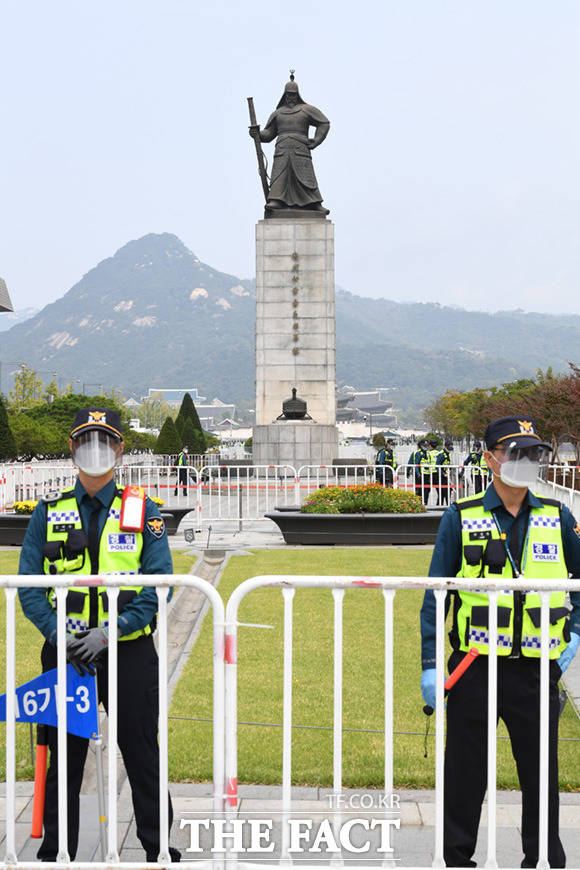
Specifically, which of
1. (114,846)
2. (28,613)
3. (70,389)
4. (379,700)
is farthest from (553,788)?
(70,389)

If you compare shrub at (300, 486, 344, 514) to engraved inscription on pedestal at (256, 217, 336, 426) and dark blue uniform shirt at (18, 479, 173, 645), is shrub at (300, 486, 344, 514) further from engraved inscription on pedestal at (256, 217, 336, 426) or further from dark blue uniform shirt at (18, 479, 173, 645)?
engraved inscription on pedestal at (256, 217, 336, 426)

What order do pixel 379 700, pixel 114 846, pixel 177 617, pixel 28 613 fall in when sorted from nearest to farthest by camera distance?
pixel 114 846 < pixel 28 613 < pixel 379 700 < pixel 177 617

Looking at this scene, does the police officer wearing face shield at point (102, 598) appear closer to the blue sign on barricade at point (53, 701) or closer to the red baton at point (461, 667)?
the blue sign on barricade at point (53, 701)

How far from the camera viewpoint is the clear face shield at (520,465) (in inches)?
135

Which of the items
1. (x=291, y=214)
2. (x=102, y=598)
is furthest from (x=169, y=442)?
(x=102, y=598)

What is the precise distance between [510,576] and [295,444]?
2652 cm

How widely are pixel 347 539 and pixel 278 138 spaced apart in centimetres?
2283

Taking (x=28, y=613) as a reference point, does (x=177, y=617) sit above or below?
below

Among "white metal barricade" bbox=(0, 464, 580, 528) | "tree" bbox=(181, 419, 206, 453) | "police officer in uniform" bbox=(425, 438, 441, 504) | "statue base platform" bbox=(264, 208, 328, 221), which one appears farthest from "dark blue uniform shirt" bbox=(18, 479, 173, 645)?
"tree" bbox=(181, 419, 206, 453)

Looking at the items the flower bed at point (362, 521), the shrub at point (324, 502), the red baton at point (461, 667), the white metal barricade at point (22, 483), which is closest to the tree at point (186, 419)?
the white metal barricade at point (22, 483)

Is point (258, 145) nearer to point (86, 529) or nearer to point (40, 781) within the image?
point (86, 529)

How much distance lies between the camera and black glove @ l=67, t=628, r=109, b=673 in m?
3.32

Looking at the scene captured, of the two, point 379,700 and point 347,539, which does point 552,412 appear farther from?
point 379,700

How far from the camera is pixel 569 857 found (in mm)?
3623
